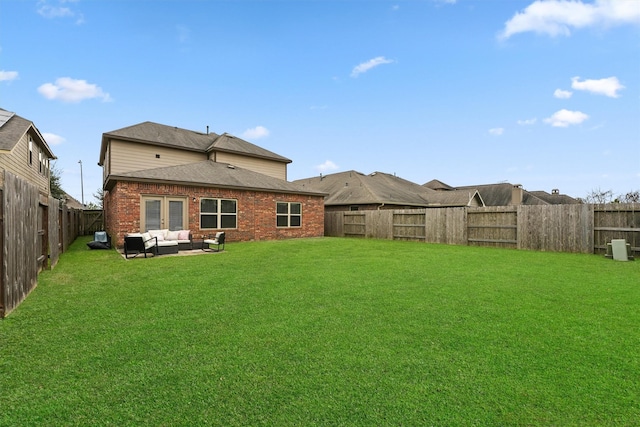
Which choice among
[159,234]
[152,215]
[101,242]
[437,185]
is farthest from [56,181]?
[437,185]

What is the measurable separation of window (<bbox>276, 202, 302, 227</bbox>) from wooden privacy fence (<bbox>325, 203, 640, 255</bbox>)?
4090 mm

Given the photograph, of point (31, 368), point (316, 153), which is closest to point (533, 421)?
point (31, 368)

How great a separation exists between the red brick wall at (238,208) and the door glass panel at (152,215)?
311mm

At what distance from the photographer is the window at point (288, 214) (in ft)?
53.1

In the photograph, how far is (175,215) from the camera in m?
12.7

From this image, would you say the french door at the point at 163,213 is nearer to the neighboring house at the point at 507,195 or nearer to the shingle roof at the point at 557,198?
the neighboring house at the point at 507,195

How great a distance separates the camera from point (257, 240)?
15008 mm

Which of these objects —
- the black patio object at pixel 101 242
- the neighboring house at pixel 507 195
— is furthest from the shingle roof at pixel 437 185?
the black patio object at pixel 101 242

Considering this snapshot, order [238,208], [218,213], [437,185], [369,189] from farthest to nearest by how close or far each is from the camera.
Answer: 1. [437,185]
2. [369,189]
3. [238,208]
4. [218,213]

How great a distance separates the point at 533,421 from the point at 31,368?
3968 mm

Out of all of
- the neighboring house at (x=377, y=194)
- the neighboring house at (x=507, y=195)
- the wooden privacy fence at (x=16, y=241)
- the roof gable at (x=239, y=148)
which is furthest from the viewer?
the neighboring house at (x=507, y=195)

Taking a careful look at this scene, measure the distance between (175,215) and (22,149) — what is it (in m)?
6.54

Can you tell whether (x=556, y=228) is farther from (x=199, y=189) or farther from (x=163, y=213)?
(x=163, y=213)

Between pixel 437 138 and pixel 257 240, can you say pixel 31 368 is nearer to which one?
pixel 257 240
